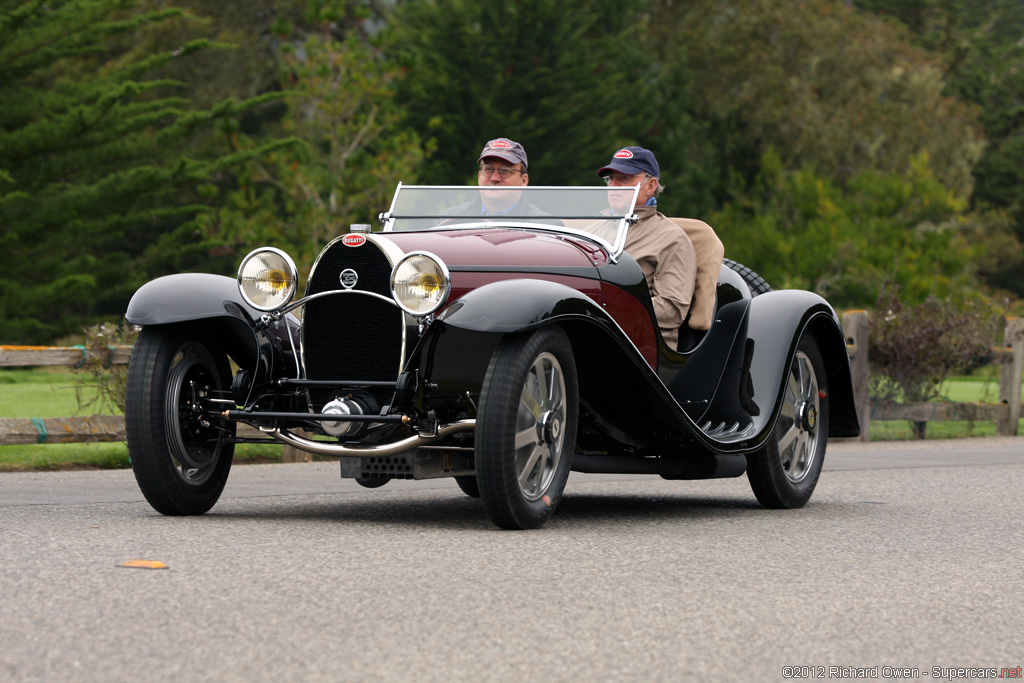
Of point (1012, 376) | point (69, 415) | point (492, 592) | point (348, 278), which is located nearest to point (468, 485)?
point (348, 278)

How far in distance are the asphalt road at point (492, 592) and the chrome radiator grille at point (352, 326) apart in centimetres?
70

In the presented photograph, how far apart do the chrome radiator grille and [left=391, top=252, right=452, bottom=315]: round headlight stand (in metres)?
0.16

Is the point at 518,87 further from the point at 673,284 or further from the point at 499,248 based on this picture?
the point at 499,248

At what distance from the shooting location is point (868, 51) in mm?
48531

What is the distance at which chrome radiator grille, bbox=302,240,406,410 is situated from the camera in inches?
251

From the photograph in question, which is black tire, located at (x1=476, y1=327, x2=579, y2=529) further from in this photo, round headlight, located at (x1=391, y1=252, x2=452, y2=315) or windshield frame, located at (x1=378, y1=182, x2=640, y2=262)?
windshield frame, located at (x1=378, y1=182, x2=640, y2=262)

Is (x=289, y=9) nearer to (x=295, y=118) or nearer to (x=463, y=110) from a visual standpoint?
(x=463, y=110)

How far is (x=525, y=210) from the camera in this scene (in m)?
7.61

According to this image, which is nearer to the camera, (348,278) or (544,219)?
(348,278)

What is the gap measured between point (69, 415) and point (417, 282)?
9006 mm

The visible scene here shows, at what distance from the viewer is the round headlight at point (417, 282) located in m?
6.20

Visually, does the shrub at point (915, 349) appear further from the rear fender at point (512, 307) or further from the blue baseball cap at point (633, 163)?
the rear fender at point (512, 307)

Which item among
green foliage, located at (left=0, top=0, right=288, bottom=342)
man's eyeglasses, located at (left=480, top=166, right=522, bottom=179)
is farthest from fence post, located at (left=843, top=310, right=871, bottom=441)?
green foliage, located at (left=0, top=0, right=288, bottom=342)

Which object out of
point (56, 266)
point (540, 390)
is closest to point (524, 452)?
point (540, 390)
